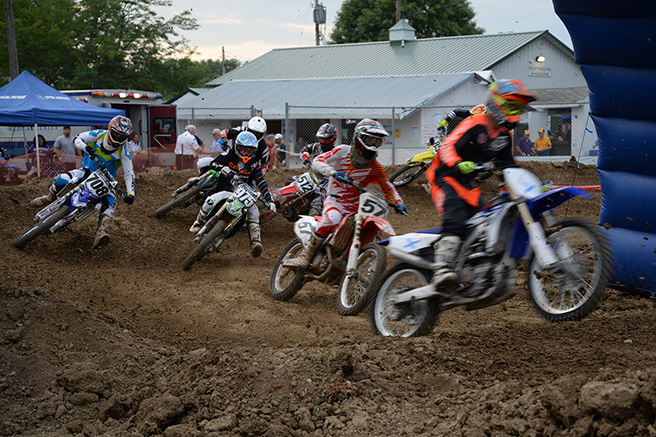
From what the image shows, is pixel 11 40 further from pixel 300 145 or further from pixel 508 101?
pixel 508 101

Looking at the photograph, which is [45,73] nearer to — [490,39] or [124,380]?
[490,39]

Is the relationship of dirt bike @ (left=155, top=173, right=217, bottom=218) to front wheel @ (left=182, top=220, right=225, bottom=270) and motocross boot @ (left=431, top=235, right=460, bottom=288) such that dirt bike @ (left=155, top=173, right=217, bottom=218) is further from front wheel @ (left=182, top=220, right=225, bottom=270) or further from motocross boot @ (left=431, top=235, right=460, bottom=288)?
motocross boot @ (left=431, top=235, right=460, bottom=288)

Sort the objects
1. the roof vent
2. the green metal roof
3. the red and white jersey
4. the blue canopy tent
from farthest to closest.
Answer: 1. the roof vent
2. the green metal roof
3. the blue canopy tent
4. the red and white jersey

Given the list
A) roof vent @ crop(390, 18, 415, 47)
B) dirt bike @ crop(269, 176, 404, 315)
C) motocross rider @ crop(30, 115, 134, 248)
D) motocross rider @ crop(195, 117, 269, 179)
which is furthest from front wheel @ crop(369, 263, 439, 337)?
roof vent @ crop(390, 18, 415, 47)

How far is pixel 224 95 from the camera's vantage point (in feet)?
121

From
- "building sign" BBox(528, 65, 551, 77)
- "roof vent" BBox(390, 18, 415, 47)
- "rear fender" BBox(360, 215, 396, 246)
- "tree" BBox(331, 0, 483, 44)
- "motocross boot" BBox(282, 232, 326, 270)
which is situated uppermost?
"tree" BBox(331, 0, 483, 44)

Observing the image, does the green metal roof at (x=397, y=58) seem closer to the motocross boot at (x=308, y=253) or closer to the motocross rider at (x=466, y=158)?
the motocross boot at (x=308, y=253)

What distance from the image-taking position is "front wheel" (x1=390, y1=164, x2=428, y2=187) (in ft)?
57.0

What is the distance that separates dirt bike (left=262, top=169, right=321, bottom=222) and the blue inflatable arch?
6353 mm

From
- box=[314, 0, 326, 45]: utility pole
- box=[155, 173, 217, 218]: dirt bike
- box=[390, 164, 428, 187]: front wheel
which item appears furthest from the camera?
box=[314, 0, 326, 45]: utility pole

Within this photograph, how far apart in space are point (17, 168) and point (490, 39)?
96.2 feet

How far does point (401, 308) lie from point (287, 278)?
327cm

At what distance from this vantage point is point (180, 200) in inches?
529

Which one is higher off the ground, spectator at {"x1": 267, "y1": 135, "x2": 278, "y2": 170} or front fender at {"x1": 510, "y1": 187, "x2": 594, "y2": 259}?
front fender at {"x1": 510, "y1": 187, "x2": 594, "y2": 259}
